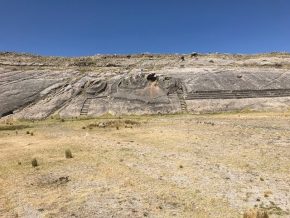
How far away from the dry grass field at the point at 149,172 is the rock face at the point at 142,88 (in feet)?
46.7

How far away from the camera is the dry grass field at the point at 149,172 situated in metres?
15.7

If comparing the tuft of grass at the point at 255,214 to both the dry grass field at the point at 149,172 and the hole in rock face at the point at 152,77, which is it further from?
the hole in rock face at the point at 152,77

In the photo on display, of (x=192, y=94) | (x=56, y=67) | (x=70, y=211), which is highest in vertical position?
(x=56, y=67)

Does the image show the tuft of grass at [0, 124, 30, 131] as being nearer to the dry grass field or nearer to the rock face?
the dry grass field

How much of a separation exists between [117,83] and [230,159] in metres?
36.0

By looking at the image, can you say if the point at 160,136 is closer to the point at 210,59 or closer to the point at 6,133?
the point at 6,133

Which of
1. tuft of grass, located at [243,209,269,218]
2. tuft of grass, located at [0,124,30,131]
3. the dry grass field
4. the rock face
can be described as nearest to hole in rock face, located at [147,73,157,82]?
the rock face

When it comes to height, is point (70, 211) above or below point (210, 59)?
below

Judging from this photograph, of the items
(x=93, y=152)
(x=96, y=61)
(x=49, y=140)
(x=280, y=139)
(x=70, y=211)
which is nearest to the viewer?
(x=70, y=211)

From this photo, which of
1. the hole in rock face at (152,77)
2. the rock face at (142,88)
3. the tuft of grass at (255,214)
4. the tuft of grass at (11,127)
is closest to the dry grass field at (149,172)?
the tuft of grass at (255,214)

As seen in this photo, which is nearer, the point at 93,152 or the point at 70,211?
the point at 70,211

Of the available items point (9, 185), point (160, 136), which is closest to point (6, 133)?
point (160, 136)

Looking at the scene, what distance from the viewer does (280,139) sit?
96.6 ft

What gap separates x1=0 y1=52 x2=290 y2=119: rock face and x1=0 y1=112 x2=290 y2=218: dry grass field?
1422cm
